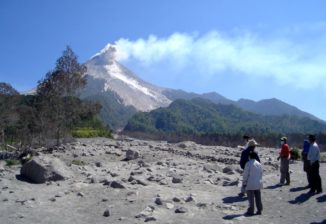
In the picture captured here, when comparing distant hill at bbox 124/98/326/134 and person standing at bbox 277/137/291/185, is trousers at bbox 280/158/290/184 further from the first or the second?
distant hill at bbox 124/98/326/134

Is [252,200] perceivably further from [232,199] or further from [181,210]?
[232,199]

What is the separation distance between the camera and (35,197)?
13.7m

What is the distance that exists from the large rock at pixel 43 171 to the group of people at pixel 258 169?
21.6 ft

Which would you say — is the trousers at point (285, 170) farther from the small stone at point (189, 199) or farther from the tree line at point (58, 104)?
the tree line at point (58, 104)

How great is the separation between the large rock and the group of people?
6.57m

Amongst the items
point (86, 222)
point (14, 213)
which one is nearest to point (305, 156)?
point (86, 222)

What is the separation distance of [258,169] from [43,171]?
788cm

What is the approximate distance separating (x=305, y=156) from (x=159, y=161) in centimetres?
952

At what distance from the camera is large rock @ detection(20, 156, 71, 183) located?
16.1 metres

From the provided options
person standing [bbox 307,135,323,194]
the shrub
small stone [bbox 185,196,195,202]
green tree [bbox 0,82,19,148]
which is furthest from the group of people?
the shrub

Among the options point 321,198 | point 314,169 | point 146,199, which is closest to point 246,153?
point 314,169

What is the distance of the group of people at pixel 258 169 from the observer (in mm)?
12116

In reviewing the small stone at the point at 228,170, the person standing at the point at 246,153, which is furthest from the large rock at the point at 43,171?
the small stone at the point at 228,170

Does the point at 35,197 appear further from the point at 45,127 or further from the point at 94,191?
the point at 45,127
